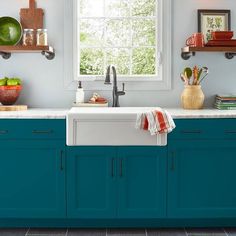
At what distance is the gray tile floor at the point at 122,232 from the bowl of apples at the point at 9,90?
115 centimetres

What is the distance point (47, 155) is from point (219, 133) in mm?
1396

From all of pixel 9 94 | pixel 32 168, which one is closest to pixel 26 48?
pixel 9 94

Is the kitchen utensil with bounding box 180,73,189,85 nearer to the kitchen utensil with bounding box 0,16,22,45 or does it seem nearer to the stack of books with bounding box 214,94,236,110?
the stack of books with bounding box 214,94,236,110

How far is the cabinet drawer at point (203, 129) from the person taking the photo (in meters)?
4.13

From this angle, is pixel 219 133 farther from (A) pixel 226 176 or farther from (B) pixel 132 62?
(B) pixel 132 62

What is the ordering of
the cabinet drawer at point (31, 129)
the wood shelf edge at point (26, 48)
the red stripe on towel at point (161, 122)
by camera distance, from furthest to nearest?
the wood shelf edge at point (26, 48)
the cabinet drawer at point (31, 129)
the red stripe on towel at point (161, 122)

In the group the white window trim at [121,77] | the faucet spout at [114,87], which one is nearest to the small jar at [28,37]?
the white window trim at [121,77]

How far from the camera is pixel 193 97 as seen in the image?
4613 millimetres

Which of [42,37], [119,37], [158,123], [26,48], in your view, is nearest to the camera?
[158,123]

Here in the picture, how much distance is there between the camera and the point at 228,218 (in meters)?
4.24

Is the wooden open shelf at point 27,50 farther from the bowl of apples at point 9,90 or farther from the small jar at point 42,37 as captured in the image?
the bowl of apples at point 9,90

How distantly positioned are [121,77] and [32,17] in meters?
0.99

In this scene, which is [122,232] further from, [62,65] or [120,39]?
[120,39]

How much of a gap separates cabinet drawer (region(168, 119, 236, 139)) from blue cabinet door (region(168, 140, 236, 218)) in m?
0.05
